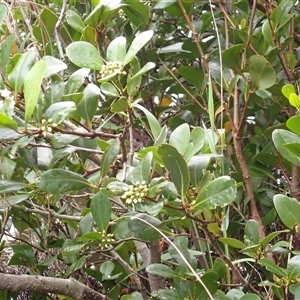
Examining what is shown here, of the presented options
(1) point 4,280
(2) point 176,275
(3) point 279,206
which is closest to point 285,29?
(3) point 279,206

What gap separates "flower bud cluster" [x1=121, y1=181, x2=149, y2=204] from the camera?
59 centimetres

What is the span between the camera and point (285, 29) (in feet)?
2.97

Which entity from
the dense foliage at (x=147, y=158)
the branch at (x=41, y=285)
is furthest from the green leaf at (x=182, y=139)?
the branch at (x=41, y=285)

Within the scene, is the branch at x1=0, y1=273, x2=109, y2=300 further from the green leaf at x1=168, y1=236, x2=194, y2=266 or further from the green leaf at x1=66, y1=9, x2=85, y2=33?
the green leaf at x1=66, y1=9, x2=85, y2=33

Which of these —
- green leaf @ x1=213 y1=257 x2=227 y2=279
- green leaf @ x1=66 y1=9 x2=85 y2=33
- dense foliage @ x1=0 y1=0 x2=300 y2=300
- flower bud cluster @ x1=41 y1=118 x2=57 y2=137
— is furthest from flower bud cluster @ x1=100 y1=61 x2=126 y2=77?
green leaf @ x1=213 y1=257 x2=227 y2=279

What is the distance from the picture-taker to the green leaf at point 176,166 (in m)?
0.56

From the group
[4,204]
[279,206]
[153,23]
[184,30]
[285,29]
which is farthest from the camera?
[184,30]

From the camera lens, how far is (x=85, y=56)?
0.69 metres

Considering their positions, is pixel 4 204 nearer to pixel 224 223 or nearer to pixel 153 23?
pixel 224 223

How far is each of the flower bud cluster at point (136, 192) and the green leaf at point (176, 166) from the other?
0.04 metres

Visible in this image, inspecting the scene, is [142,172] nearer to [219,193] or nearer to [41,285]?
[219,193]

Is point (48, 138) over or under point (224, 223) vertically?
over

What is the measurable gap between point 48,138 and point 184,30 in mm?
598

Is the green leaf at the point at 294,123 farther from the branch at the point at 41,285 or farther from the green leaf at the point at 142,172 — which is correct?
the branch at the point at 41,285
